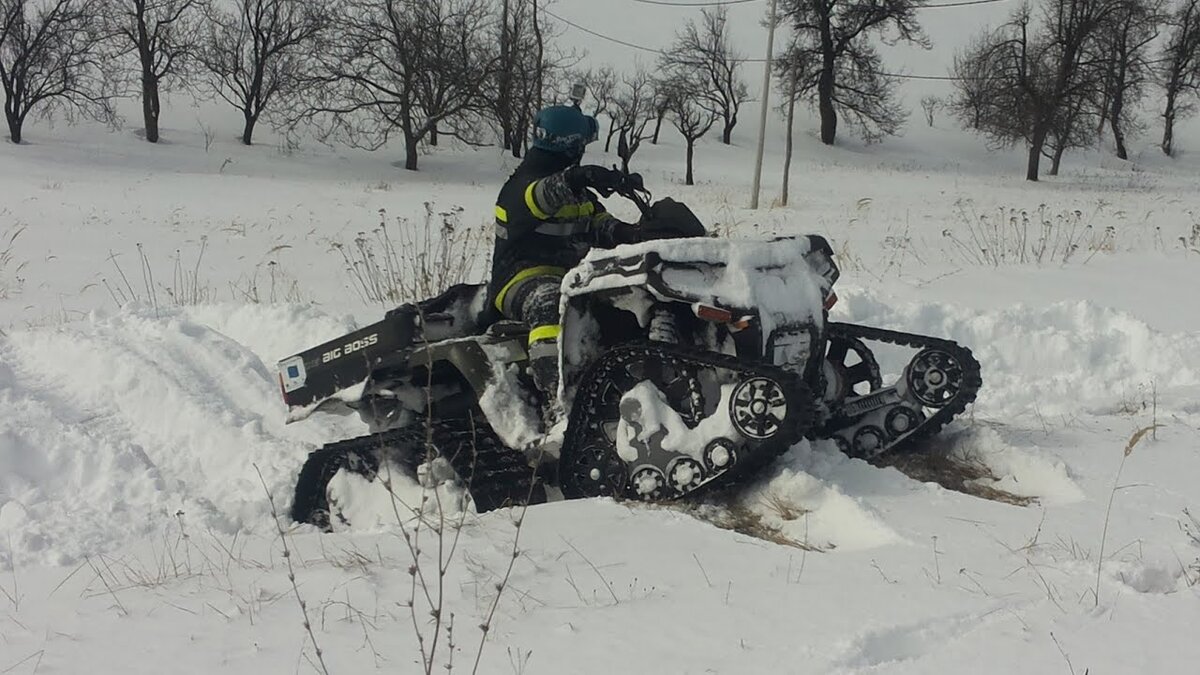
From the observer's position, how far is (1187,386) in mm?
5520

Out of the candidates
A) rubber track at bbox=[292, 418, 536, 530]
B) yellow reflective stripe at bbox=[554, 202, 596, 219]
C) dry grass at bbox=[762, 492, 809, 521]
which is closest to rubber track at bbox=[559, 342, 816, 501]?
dry grass at bbox=[762, 492, 809, 521]

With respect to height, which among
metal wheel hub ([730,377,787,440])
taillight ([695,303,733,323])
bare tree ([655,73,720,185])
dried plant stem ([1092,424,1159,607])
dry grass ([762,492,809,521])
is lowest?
dry grass ([762,492,809,521])

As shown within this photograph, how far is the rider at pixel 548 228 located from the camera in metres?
4.23

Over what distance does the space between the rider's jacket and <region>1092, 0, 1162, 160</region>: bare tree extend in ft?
120

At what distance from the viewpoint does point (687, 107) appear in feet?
133

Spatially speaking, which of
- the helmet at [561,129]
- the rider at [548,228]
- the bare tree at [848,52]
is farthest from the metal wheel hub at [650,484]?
the bare tree at [848,52]

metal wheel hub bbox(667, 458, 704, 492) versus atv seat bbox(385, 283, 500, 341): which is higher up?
atv seat bbox(385, 283, 500, 341)

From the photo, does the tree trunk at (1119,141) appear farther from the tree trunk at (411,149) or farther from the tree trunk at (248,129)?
the tree trunk at (248,129)

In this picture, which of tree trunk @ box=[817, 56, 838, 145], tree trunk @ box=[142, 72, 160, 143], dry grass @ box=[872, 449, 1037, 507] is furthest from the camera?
tree trunk @ box=[817, 56, 838, 145]

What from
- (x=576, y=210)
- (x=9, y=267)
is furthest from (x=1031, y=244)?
(x=9, y=267)

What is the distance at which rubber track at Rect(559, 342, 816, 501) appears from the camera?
11.5ft

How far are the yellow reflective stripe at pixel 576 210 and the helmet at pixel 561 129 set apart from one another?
29cm

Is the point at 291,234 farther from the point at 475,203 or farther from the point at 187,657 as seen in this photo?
the point at 187,657

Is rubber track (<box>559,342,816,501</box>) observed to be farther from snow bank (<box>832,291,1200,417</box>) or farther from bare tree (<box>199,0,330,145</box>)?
bare tree (<box>199,0,330,145</box>)
